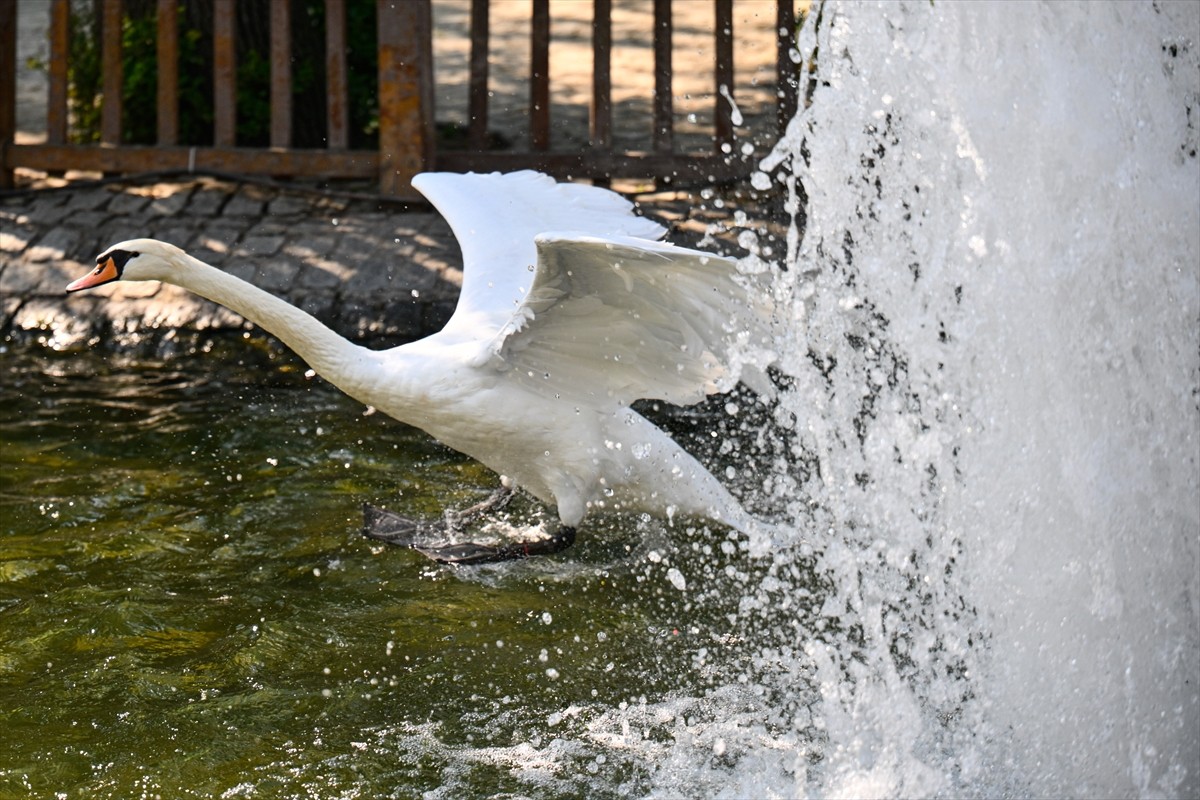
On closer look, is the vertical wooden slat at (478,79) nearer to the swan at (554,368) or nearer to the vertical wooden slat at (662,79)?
the vertical wooden slat at (662,79)

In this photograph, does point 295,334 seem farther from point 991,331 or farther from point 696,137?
point 696,137

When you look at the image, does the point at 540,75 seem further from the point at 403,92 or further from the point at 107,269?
the point at 107,269

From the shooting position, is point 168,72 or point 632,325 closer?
point 632,325

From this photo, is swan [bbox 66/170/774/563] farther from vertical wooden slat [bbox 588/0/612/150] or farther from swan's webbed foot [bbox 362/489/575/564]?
vertical wooden slat [bbox 588/0/612/150]

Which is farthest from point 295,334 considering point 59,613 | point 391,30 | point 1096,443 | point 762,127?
point 762,127

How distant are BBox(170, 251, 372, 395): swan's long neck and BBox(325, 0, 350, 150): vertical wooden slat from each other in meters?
3.30

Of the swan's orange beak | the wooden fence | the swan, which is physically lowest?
A: the swan

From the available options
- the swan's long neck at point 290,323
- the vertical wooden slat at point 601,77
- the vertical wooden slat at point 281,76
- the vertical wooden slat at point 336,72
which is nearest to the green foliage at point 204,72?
the vertical wooden slat at point 281,76

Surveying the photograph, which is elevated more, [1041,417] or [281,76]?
[281,76]

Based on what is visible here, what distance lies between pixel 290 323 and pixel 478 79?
146 inches

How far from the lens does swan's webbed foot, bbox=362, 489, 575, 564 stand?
515cm

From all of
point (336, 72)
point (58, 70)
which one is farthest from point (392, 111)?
point (58, 70)

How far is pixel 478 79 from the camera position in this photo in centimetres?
822

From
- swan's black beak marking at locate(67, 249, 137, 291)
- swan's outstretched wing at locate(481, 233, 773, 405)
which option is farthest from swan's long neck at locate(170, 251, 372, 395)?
swan's outstretched wing at locate(481, 233, 773, 405)
